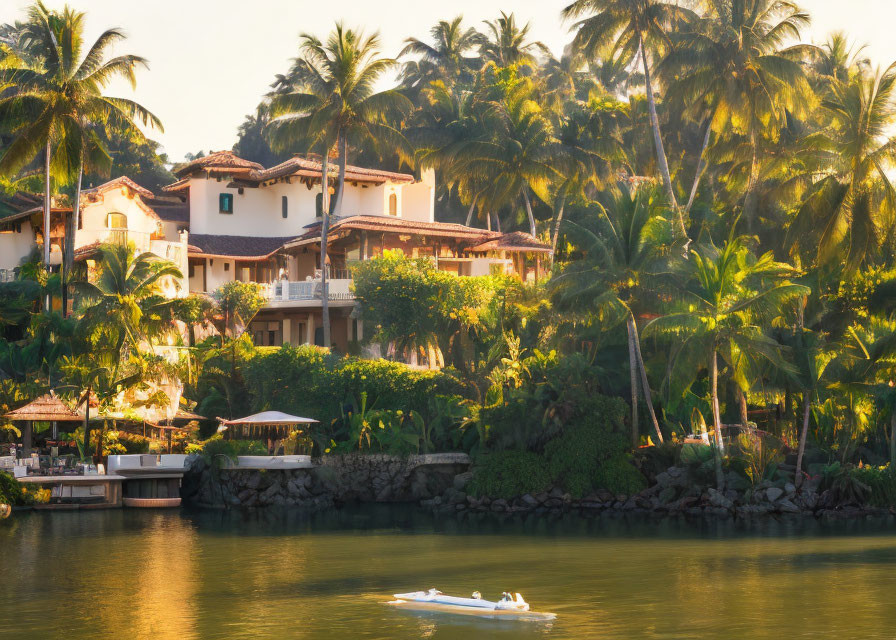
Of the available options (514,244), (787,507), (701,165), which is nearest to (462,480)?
(787,507)

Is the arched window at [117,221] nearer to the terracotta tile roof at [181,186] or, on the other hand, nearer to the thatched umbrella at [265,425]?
the terracotta tile roof at [181,186]

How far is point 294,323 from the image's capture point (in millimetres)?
62031

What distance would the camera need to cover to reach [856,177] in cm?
4478

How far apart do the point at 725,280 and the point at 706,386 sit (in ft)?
24.2

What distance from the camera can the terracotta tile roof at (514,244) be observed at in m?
61.4

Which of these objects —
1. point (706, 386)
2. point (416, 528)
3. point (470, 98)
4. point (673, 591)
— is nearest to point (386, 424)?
point (416, 528)

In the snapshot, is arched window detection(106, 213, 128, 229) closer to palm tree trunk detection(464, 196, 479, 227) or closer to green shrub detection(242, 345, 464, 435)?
green shrub detection(242, 345, 464, 435)

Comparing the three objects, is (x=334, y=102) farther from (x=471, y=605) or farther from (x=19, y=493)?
(x=471, y=605)

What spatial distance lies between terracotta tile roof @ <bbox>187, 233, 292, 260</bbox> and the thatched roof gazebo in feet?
54.1

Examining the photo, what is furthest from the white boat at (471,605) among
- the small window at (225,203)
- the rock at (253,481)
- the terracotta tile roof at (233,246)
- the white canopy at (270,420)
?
the small window at (225,203)

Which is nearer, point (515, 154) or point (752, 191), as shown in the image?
point (752, 191)

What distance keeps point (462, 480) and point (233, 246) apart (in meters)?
26.0

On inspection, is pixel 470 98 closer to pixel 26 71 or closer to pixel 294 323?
pixel 294 323

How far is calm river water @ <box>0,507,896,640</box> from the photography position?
76.2 ft
